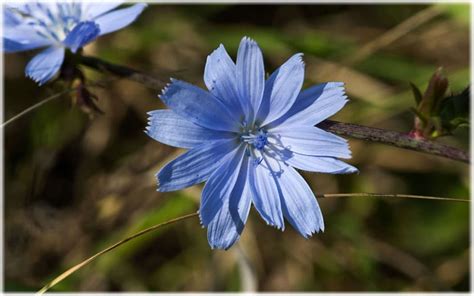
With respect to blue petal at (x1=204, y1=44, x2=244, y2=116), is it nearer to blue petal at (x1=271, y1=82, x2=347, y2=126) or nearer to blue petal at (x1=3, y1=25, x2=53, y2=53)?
blue petal at (x1=271, y1=82, x2=347, y2=126)

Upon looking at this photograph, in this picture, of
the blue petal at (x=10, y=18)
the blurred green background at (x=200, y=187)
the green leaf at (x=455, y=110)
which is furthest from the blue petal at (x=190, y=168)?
the blurred green background at (x=200, y=187)

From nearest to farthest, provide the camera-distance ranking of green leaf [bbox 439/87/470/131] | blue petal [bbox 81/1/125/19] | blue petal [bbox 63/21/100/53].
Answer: green leaf [bbox 439/87/470/131] → blue petal [bbox 63/21/100/53] → blue petal [bbox 81/1/125/19]

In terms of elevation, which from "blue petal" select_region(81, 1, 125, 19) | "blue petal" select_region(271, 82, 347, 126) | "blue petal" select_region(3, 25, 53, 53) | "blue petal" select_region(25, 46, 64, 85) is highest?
"blue petal" select_region(81, 1, 125, 19)

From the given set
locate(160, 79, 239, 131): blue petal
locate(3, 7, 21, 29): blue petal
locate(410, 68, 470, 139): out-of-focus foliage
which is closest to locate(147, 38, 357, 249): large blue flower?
locate(160, 79, 239, 131): blue petal

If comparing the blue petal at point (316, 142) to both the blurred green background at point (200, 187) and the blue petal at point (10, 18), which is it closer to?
the blue petal at point (10, 18)

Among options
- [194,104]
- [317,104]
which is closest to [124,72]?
[194,104]

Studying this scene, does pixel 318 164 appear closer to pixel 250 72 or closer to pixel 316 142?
pixel 316 142

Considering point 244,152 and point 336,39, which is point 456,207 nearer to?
point 336,39

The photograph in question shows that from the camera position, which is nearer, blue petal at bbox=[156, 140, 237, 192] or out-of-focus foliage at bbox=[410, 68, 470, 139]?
blue petal at bbox=[156, 140, 237, 192]
